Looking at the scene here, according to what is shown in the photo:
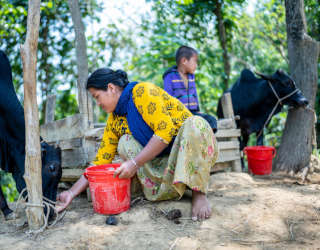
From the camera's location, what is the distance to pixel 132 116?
2.31 metres

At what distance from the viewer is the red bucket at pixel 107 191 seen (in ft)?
7.09

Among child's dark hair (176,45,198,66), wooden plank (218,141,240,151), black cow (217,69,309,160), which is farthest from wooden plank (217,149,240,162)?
child's dark hair (176,45,198,66)

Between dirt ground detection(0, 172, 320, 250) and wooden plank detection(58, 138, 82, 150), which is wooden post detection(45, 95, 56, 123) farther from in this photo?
dirt ground detection(0, 172, 320, 250)

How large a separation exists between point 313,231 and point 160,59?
4.54 metres

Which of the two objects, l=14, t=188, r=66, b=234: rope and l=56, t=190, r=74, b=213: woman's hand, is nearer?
l=14, t=188, r=66, b=234: rope

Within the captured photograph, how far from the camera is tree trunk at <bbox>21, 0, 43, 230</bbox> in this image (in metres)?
1.85

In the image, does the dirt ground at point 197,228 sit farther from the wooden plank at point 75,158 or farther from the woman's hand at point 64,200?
the wooden plank at point 75,158

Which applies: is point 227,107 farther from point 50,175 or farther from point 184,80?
point 50,175

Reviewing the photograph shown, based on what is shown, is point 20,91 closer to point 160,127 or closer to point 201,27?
point 201,27

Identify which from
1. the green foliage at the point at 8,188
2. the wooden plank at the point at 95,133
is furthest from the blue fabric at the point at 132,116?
the green foliage at the point at 8,188

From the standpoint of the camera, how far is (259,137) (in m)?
4.87

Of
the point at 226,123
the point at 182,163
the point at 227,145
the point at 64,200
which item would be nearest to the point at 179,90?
the point at 226,123

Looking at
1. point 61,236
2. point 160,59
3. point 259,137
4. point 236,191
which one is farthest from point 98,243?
point 160,59

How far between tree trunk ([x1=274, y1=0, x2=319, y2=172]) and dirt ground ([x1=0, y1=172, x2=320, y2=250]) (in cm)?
136
